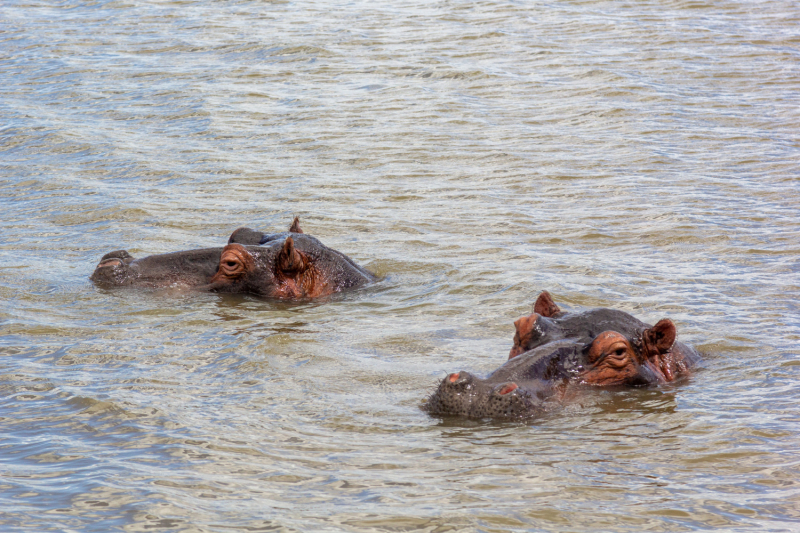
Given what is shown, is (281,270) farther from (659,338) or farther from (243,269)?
(659,338)

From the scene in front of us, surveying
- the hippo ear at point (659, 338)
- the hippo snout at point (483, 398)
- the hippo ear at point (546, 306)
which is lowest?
the hippo snout at point (483, 398)

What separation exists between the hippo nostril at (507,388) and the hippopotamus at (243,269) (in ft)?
10.4

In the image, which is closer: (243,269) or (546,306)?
(546,306)

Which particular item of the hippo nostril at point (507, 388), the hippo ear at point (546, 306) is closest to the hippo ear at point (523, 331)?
the hippo ear at point (546, 306)

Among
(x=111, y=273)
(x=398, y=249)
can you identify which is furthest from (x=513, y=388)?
(x=398, y=249)

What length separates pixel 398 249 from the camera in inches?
410

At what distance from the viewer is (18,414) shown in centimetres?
593

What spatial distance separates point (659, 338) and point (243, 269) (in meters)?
3.62

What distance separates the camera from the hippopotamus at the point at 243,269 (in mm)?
8648

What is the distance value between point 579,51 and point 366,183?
758cm

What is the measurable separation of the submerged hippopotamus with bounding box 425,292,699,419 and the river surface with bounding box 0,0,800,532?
0.12m

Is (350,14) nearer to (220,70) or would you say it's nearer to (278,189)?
(220,70)

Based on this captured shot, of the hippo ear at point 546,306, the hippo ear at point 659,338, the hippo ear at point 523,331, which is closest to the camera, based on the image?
the hippo ear at point 659,338

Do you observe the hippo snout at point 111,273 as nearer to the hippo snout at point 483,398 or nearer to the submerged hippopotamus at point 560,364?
the submerged hippopotamus at point 560,364
